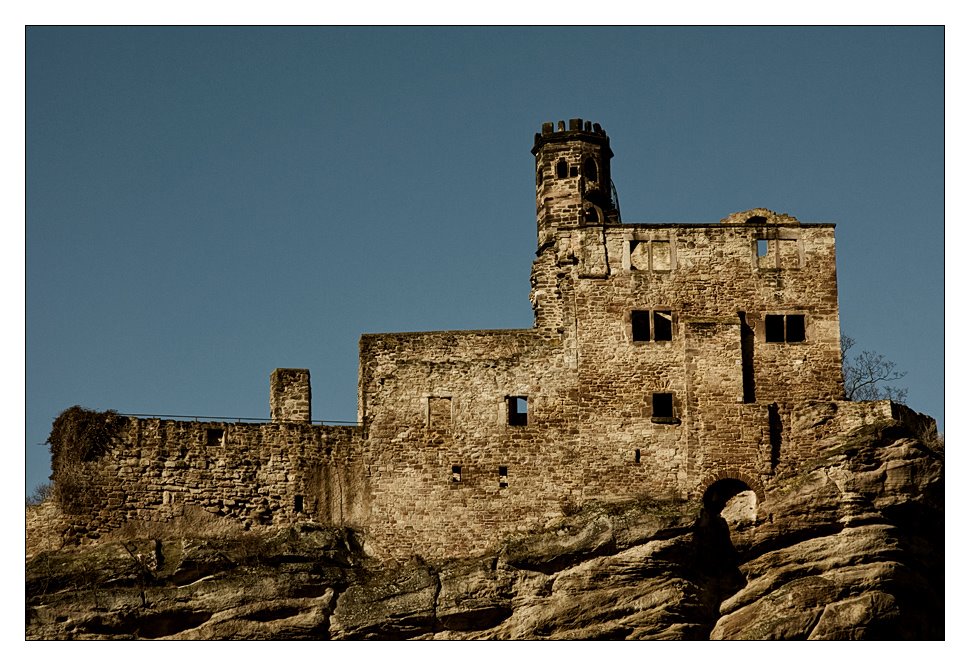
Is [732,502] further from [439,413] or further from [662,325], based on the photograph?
[439,413]

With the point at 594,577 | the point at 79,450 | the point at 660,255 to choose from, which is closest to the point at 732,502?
the point at 594,577

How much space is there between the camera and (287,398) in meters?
63.2

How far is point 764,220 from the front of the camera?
64875 millimetres

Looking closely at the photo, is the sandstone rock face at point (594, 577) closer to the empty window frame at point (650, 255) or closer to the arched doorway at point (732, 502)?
the arched doorway at point (732, 502)

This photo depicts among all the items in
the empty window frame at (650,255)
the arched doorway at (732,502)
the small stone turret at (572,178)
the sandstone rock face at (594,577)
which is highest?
the small stone turret at (572,178)

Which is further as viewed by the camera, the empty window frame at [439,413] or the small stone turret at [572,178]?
the small stone turret at [572,178]

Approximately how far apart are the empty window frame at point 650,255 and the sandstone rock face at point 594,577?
623 centimetres

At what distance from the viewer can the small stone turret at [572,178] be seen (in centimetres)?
6581

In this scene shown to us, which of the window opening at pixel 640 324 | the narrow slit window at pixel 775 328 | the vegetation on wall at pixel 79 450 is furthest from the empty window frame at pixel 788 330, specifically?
the vegetation on wall at pixel 79 450

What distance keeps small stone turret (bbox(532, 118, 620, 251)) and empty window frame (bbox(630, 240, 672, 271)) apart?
1.71 m

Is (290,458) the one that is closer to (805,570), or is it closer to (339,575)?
(339,575)

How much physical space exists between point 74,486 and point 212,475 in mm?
3406

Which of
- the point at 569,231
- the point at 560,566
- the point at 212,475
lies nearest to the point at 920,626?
the point at 560,566

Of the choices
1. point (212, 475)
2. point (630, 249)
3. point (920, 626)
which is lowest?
point (920, 626)
